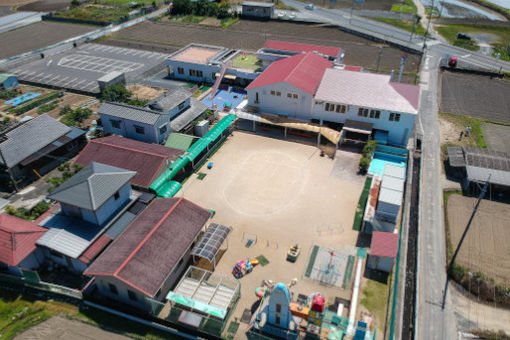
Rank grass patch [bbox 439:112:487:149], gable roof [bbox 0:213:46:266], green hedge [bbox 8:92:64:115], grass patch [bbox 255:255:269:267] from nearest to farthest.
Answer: gable roof [bbox 0:213:46:266]
grass patch [bbox 255:255:269:267]
grass patch [bbox 439:112:487:149]
green hedge [bbox 8:92:64:115]

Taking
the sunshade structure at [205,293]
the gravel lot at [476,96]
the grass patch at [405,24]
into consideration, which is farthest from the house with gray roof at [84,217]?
the grass patch at [405,24]

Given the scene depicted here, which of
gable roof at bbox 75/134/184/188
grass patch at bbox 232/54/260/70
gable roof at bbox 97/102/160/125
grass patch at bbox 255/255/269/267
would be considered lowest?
grass patch at bbox 255/255/269/267

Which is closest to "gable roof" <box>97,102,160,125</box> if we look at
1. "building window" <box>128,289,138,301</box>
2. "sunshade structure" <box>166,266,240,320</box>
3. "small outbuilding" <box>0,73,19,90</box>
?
"sunshade structure" <box>166,266,240,320</box>

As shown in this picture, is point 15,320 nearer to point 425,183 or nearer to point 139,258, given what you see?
point 139,258

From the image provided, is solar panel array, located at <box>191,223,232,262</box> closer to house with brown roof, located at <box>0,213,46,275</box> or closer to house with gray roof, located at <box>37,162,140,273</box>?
house with gray roof, located at <box>37,162,140,273</box>

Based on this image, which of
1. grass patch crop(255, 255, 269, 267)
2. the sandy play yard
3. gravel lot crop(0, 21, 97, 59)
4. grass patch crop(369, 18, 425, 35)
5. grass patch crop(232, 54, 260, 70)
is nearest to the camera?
the sandy play yard

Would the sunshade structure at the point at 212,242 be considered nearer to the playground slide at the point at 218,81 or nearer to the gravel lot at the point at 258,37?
the playground slide at the point at 218,81

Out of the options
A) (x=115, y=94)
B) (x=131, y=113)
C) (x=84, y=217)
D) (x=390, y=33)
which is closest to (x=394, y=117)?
(x=131, y=113)

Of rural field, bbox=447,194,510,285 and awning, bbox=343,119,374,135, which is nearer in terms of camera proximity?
rural field, bbox=447,194,510,285
